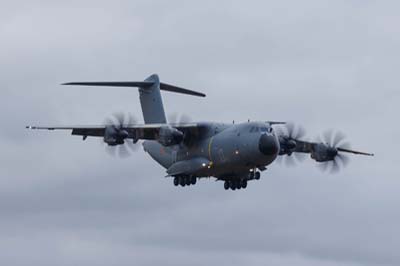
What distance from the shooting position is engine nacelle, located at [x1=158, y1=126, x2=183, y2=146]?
270ft

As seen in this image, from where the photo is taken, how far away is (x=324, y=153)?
86.1 meters

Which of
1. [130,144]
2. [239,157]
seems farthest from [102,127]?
[239,157]

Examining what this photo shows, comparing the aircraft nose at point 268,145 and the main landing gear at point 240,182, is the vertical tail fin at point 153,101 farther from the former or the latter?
the aircraft nose at point 268,145

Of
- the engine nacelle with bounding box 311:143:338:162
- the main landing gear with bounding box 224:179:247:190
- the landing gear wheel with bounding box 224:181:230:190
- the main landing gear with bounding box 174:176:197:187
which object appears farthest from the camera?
the engine nacelle with bounding box 311:143:338:162

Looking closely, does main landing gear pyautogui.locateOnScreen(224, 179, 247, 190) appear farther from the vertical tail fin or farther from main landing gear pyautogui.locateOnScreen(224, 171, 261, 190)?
the vertical tail fin

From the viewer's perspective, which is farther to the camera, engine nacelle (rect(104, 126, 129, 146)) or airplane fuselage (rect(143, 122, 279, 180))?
engine nacelle (rect(104, 126, 129, 146))

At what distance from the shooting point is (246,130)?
81.1 m

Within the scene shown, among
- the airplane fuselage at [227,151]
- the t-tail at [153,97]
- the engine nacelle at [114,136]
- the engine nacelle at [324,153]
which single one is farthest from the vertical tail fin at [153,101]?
the engine nacelle at [324,153]

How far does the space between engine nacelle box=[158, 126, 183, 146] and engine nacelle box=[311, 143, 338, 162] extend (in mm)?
8230

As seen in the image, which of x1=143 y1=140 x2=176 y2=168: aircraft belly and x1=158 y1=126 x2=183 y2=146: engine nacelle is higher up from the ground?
x1=143 y1=140 x2=176 y2=168: aircraft belly

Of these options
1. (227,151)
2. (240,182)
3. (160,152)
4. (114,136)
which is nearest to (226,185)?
(240,182)

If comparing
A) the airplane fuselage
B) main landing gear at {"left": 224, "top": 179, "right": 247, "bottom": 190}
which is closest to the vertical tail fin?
the airplane fuselage

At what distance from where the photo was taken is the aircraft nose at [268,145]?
7975cm

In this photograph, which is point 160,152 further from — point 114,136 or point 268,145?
point 268,145
